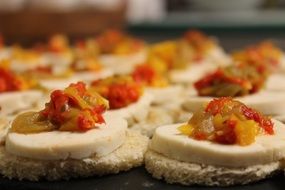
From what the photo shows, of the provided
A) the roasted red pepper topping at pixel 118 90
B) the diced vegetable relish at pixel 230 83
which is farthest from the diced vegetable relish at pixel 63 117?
the diced vegetable relish at pixel 230 83

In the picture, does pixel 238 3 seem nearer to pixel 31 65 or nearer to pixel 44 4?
pixel 44 4

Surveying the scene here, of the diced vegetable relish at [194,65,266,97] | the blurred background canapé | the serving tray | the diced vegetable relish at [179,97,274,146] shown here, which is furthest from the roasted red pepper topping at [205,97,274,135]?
the blurred background canapé

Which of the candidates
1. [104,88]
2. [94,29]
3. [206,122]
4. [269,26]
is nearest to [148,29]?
[94,29]

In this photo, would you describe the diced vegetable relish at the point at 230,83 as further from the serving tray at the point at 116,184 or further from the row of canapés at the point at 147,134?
the serving tray at the point at 116,184

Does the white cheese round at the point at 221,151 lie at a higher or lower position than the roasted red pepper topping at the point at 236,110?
lower


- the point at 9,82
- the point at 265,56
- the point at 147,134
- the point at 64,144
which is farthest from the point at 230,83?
the point at 265,56

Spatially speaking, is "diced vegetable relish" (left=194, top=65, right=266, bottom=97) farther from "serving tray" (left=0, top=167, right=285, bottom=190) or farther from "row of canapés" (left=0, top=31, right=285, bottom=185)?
"serving tray" (left=0, top=167, right=285, bottom=190)
